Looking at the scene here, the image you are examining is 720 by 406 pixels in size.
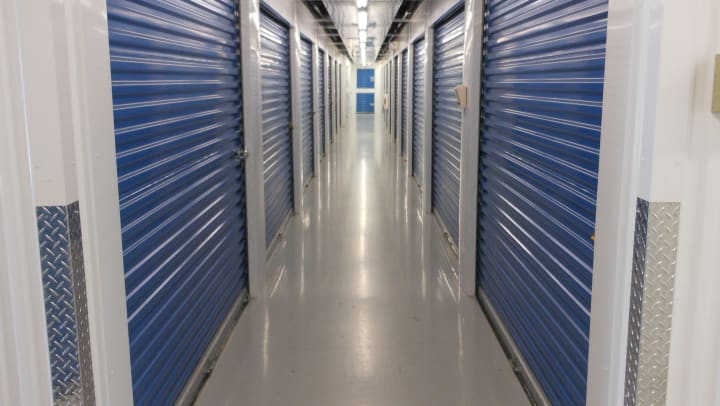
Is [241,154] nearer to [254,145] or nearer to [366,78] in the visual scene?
[254,145]

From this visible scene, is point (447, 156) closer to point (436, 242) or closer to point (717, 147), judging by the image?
point (436, 242)

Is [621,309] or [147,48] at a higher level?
[147,48]

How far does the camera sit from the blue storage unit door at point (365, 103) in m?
31.2

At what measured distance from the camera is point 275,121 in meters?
6.12

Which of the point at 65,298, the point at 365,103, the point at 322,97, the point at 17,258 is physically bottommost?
the point at 65,298

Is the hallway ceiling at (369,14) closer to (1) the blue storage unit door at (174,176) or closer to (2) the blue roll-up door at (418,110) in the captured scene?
(2) the blue roll-up door at (418,110)

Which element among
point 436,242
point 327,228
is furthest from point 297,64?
point 436,242

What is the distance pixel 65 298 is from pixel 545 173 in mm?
2083

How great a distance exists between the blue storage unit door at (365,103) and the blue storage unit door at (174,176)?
2751 centimetres

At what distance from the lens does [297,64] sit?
23.3ft

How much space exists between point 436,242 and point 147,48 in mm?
4139

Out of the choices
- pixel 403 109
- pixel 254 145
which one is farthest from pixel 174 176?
pixel 403 109

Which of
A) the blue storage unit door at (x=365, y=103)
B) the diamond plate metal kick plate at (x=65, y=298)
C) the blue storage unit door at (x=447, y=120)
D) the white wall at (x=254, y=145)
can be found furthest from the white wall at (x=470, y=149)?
the blue storage unit door at (x=365, y=103)

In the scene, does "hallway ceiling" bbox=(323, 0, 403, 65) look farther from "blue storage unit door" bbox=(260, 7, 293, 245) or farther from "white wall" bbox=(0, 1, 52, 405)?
"white wall" bbox=(0, 1, 52, 405)
